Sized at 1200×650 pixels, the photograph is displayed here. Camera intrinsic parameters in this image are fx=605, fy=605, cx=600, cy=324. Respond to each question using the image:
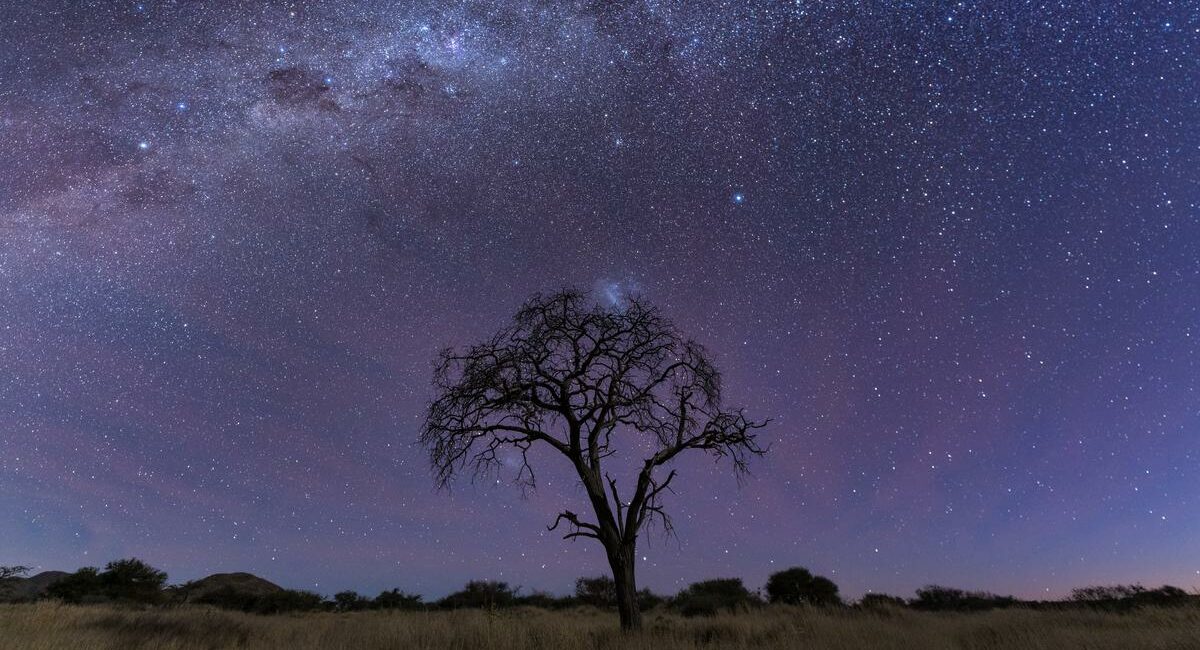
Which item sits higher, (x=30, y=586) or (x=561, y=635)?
(x=30, y=586)

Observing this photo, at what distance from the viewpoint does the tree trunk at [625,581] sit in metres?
12.6

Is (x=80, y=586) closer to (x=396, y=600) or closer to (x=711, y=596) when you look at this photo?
(x=396, y=600)

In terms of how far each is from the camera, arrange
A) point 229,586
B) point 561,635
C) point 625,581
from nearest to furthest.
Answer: point 561,635 < point 625,581 < point 229,586

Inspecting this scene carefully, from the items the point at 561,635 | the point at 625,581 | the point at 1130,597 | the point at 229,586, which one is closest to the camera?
the point at 561,635

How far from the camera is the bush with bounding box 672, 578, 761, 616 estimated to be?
25.8 metres

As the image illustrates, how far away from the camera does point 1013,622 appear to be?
596 inches

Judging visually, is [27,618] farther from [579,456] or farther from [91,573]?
[91,573]

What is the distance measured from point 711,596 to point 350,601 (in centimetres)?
2159

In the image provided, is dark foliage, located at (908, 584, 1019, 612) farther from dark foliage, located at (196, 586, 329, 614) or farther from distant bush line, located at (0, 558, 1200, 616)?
dark foliage, located at (196, 586, 329, 614)

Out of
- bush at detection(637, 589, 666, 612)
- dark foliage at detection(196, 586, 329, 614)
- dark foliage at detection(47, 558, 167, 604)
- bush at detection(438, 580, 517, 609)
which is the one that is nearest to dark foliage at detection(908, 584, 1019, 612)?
bush at detection(637, 589, 666, 612)

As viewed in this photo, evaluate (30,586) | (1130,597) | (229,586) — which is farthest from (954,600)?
(30,586)

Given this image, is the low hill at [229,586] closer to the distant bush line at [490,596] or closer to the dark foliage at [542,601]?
the distant bush line at [490,596]

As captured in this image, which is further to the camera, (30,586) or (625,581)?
(30,586)

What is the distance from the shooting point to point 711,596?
100.0 feet
